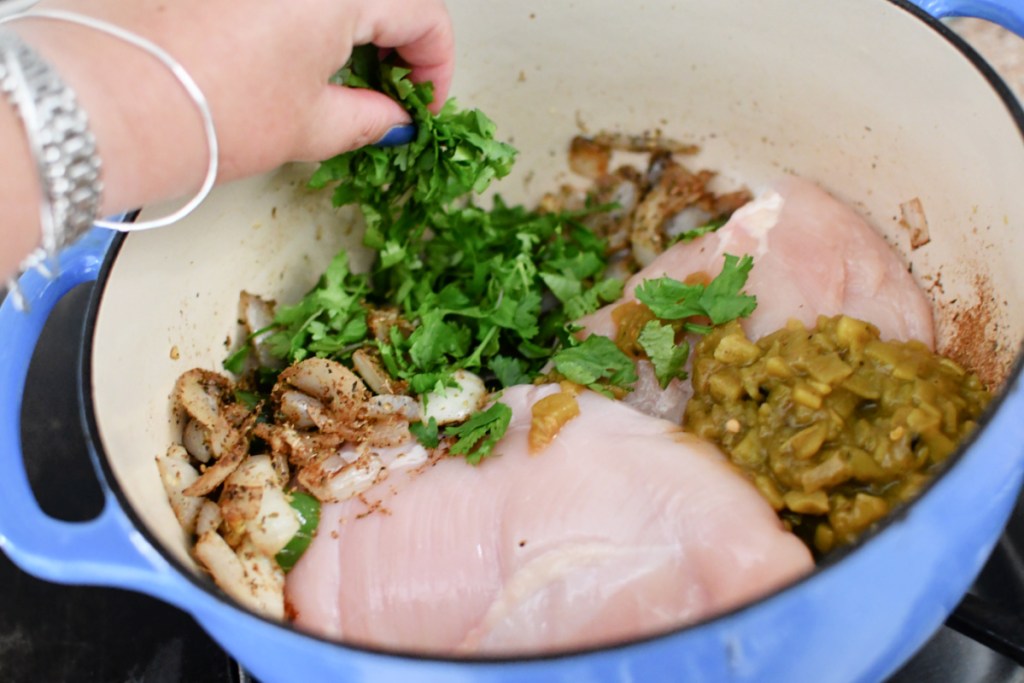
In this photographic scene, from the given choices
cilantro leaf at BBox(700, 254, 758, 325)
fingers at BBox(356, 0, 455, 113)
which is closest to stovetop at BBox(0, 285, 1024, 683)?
cilantro leaf at BBox(700, 254, 758, 325)

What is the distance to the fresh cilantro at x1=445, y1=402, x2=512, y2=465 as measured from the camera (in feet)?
4.09

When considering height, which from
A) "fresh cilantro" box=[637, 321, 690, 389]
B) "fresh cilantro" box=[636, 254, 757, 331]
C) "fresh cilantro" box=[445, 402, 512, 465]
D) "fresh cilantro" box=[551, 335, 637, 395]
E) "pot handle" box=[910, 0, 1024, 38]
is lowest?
"fresh cilantro" box=[445, 402, 512, 465]

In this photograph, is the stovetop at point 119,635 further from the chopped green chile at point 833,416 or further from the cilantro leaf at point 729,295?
the cilantro leaf at point 729,295

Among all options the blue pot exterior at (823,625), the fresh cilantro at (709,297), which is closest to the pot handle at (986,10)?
the fresh cilantro at (709,297)

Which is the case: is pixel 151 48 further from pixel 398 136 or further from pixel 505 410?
pixel 505 410

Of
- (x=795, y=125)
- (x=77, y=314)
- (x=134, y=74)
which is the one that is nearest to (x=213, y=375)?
(x=77, y=314)

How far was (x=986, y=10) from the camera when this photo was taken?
1199 millimetres

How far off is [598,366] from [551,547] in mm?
325

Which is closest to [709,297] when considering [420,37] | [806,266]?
[806,266]

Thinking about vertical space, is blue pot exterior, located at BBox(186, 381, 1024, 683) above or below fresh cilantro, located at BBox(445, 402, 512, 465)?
above

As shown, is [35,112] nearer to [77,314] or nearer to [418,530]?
[418,530]

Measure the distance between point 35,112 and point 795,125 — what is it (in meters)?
1.18

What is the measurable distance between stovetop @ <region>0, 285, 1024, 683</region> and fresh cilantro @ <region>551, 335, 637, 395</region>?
21.5 inches

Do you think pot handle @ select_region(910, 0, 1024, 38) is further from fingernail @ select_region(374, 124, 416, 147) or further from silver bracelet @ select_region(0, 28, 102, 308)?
silver bracelet @ select_region(0, 28, 102, 308)
